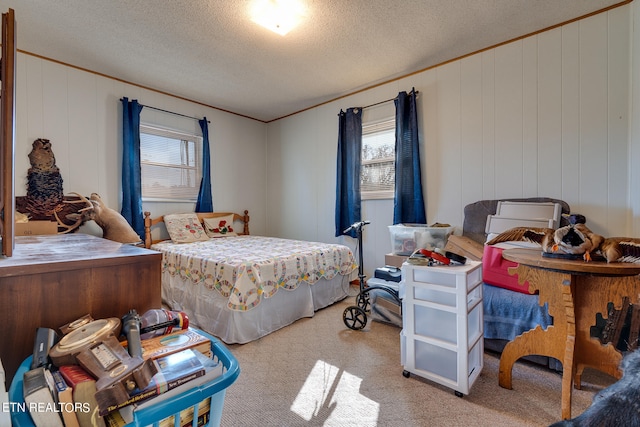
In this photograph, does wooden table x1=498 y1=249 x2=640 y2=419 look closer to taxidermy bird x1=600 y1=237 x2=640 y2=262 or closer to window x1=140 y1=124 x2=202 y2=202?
taxidermy bird x1=600 y1=237 x2=640 y2=262

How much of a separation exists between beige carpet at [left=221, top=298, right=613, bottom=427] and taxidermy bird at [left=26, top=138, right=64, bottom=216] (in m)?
2.44

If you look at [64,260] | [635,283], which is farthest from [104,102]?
[635,283]

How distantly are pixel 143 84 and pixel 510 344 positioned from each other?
14.1 feet

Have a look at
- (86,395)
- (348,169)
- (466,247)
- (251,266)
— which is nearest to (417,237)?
(466,247)

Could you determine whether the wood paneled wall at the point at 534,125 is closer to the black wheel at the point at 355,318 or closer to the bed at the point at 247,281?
the bed at the point at 247,281

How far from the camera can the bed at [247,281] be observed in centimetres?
224

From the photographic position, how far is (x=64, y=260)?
0.74 meters

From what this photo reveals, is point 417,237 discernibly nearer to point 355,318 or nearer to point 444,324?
point 355,318

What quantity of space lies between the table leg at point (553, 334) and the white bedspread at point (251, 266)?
1.62 m

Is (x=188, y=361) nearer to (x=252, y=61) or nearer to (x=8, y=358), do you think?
(x=8, y=358)

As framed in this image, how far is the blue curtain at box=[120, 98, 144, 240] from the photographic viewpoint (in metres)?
3.29

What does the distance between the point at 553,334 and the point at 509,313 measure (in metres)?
0.34

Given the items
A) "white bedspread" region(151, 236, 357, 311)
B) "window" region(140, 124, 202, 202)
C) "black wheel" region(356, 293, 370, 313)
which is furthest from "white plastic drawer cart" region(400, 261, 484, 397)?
"window" region(140, 124, 202, 202)

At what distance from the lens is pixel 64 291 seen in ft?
2.40
